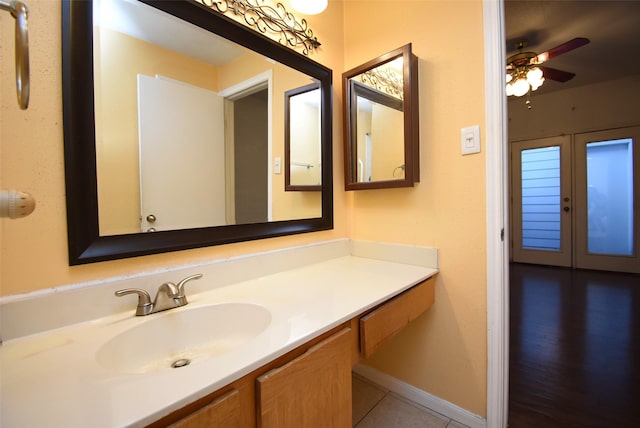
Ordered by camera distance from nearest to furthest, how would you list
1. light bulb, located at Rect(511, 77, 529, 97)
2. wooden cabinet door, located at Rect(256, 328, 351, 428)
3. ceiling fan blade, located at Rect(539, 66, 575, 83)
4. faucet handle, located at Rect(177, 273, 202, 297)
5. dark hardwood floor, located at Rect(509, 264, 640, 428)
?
wooden cabinet door, located at Rect(256, 328, 351, 428) → faucet handle, located at Rect(177, 273, 202, 297) → dark hardwood floor, located at Rect(509, 264, 640, 428) → light bulb, located at Rect(511, 77, 529, 97) → ceiling fan blade, located at Rect(539, 66, 575, 83)

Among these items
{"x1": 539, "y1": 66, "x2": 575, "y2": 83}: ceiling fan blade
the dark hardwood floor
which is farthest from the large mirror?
{"x1": 539, "y1": 66, "x2": 575, "y2": 83}: ceiling fan blade

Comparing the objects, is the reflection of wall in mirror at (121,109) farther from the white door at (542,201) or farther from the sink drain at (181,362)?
the white door at (542,201)

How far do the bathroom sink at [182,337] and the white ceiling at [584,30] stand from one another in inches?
113

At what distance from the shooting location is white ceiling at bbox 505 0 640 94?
2205mm

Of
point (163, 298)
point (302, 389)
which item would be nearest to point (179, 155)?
point (163, 298)

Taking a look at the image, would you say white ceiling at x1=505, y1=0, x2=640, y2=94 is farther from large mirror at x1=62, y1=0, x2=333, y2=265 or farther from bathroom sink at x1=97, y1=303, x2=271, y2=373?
bathroom sink at x1=97, y1=303, x2=271, y2=373

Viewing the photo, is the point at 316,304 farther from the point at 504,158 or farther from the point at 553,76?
the point at 553,76

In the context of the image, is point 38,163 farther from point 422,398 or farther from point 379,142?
point 422,398

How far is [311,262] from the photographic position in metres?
1.46

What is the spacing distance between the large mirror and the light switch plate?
2.72ft

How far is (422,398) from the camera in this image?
1.40 m

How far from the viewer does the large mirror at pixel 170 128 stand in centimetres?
79

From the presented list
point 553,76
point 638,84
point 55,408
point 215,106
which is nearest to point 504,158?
point 215,106

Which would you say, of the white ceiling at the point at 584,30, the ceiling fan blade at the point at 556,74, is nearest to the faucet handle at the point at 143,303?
the white ceiling at the point at 584,30
